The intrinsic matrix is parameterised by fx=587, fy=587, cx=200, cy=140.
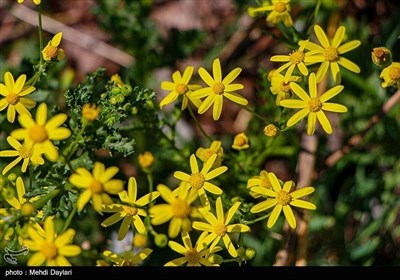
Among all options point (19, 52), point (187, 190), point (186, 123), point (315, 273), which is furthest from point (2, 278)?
point (19, 52)

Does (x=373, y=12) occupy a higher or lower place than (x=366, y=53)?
higher

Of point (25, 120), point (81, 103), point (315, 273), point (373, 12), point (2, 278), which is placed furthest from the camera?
point (373, 12)

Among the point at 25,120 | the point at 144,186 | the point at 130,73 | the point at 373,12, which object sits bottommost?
the point at 25,120

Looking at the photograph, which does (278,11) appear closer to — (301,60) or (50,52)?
(301,60)

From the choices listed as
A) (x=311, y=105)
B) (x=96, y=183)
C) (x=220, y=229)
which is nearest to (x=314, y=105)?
(x=311, y=105)

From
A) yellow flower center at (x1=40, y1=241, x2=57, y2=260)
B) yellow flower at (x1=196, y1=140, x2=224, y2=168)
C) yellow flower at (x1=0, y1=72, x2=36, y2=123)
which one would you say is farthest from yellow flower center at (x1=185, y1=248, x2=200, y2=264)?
yellow flower at (x1=0, y1=72, x2=36, y2=123)

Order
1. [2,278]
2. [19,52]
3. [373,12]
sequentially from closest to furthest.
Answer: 1. [2,278]
2. [373,12]
3. [19,52]

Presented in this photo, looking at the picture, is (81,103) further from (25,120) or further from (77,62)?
(77,62)
